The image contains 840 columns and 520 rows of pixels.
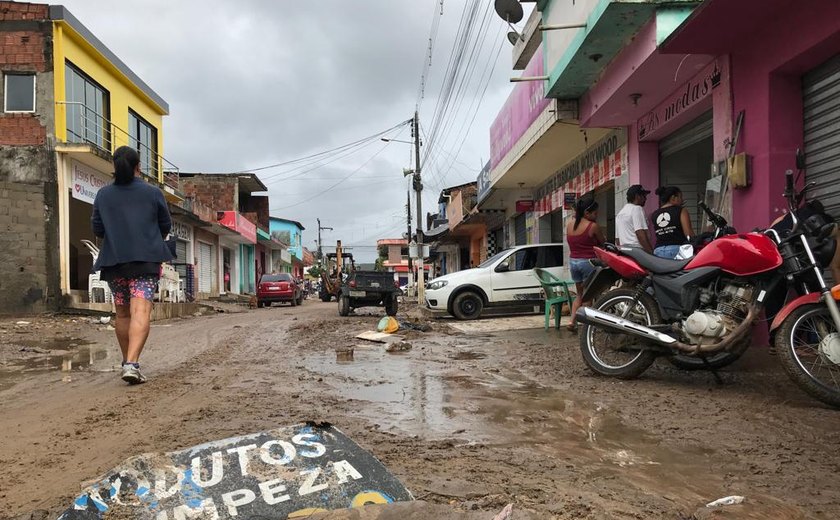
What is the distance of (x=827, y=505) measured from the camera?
2100mm

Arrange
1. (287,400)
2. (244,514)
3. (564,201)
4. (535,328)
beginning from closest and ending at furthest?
(244,514) → (287,400) → (535,328) → (564,201)

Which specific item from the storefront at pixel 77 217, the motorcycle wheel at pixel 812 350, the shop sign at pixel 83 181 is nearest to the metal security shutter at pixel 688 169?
the motorcycle wheel at pixel 812 350

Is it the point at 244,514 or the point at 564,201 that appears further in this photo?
the point at 564,201

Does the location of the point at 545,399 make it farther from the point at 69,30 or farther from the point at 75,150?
the point at 69,30

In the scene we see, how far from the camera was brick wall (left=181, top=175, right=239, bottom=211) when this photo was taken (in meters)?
32.6

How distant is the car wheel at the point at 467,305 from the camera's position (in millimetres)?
11969

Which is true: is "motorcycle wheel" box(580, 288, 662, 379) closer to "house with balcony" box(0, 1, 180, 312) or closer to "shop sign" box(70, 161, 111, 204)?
"house with balcony" box(0, 1, 180, 312)

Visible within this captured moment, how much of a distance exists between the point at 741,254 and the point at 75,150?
1427 cm

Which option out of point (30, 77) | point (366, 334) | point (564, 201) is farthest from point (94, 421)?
point (30, 77)

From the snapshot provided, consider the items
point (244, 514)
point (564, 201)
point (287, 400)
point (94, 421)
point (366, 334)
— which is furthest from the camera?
point (564, 201)

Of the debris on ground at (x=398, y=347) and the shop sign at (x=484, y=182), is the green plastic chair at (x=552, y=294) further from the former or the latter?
the shop sign at (x=484, y=182)

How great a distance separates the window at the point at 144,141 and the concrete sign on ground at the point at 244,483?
61.1 ft

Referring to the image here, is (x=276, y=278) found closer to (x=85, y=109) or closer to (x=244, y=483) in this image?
(x=85, y=109)

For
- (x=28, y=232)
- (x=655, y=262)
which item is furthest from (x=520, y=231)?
(x=655, y=262)
